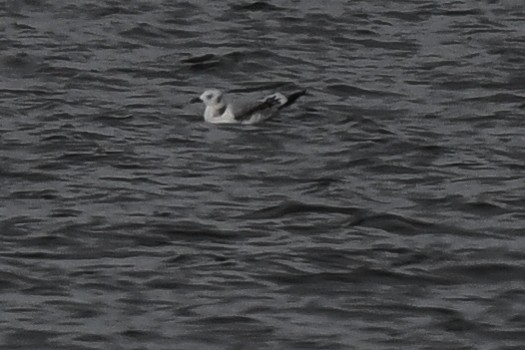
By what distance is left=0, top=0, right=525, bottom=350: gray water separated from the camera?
13523 mm

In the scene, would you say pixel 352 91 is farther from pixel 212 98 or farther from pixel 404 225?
pixel 404 225

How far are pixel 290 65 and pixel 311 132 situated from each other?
3183mm

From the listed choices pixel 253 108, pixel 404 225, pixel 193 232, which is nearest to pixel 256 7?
pixel 253 108

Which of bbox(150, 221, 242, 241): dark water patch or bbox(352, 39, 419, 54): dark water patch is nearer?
bbox(150, 221, 242, 241): dark water patch

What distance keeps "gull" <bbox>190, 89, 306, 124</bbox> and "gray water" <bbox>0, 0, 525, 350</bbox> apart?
0.46 feet

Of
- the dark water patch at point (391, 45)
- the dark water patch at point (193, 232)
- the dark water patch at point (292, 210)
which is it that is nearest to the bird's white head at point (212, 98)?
the dark water patch at point (292, 210)

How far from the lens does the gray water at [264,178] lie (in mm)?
13523

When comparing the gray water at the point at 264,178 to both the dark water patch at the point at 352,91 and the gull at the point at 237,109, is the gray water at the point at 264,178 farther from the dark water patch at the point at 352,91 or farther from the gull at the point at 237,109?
the gull at the point at 237,109

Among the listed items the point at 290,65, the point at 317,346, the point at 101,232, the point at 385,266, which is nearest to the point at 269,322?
the point at 317,346

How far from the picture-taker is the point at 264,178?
56.9 ft

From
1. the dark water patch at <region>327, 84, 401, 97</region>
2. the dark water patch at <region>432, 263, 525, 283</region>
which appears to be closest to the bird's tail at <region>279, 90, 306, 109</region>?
the dark water patch at <region>327, 84, 401, 97</region>

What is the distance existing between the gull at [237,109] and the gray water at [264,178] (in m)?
0.14

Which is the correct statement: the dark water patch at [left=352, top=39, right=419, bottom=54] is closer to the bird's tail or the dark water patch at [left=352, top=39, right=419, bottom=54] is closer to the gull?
the bird's tail

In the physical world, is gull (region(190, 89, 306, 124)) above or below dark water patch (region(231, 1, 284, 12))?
below
